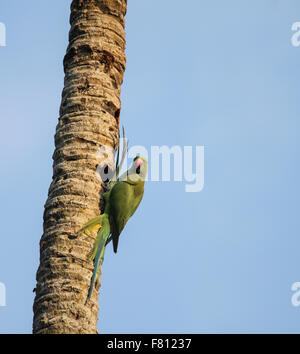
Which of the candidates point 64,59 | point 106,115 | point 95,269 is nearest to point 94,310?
point 95,269

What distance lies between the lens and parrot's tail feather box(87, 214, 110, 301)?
4.61 metres

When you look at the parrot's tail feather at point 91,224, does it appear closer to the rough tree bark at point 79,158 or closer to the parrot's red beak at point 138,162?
the rough tree bark at point 79,158

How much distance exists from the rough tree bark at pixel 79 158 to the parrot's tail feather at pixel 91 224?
1.3 inches

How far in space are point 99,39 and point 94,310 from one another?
240 cm

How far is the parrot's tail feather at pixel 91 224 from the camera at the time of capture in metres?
4.69

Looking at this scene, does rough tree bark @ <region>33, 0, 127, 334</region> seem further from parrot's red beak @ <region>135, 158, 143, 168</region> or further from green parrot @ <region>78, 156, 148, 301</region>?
parrot's red beak @ <region>135, 158, 143, 168</region>

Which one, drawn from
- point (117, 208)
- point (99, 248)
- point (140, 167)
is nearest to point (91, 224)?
point (99, 248)

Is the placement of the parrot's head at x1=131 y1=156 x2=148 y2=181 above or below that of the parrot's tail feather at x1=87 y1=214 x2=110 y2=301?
above

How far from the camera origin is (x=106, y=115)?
5.27 m

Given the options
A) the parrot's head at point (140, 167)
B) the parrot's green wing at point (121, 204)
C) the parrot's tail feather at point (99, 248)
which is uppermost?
the parrot's head at point (140, 167)

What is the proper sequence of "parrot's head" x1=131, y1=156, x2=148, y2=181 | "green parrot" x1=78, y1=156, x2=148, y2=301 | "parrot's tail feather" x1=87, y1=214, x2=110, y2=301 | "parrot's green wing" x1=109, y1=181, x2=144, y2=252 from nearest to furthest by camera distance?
"parrot's tail feather" x1=87, y1=214, x2=110, y2=301
"green parrot" x1=78, y1=156, x2=148, y2=301
"parrot's green wing" x1=109, y1=181, x2=144, y2=252
"parrot's head" x1=131, y1=156, x2=148, y2=181

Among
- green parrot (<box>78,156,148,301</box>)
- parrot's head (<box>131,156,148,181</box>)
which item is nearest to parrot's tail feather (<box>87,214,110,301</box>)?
green parrot (<box>78,156,148,301</box>)

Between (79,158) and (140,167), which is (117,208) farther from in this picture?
(140,167)

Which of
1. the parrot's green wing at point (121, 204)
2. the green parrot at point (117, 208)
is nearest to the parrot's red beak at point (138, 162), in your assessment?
the green parrot at point (117, 208)
